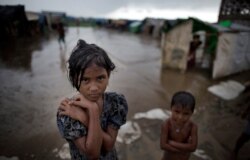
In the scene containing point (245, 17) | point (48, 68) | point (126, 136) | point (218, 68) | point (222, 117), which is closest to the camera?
point (126, 136)

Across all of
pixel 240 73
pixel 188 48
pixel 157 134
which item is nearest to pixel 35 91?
pixel 157 134

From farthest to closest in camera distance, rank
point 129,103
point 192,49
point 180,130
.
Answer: point 192,49, point 129,103, point 180,130

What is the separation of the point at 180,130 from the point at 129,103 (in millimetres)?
3409

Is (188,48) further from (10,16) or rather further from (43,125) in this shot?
(10,16)

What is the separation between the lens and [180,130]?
2133 millimetres

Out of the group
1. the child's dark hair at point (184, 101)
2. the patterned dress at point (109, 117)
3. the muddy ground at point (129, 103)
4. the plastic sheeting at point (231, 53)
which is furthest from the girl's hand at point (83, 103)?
the plastic sheeting at point (231, 53)

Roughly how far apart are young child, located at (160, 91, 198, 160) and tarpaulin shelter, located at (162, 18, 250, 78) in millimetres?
5603

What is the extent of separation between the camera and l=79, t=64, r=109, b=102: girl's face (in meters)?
1.16

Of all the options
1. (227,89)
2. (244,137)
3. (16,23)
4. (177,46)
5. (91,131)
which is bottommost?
(227,89)

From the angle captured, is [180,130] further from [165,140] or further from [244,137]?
[244,137]

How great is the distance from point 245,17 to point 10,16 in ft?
52.4

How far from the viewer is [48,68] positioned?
8.52 m

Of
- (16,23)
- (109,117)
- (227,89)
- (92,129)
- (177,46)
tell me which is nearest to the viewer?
(92,129)

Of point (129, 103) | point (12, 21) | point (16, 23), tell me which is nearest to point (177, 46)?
point (129, 103)
